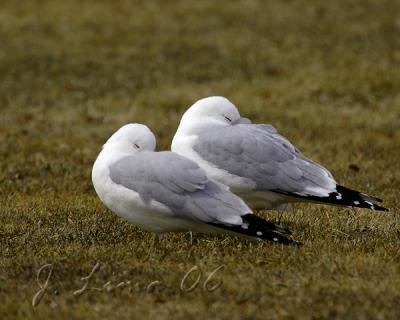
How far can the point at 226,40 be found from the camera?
1517 centimetres

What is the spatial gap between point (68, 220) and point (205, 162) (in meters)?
1.38

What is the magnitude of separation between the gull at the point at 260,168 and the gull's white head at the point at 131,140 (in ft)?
1.47

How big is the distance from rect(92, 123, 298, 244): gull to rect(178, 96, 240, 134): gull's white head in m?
0.74

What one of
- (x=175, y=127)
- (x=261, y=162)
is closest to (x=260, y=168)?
(x=261, y=162)

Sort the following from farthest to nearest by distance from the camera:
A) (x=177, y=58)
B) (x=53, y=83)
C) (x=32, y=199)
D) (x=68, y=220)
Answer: (x=177, y=58)
(x=53, y=83)
(x=32, y=199)
(x=68, y=220)

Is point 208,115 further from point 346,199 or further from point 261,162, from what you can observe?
point 346,199

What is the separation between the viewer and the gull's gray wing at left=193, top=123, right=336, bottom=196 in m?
5.34

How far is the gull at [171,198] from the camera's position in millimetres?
4684

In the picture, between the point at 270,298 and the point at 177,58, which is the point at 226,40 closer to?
the point at 177,58

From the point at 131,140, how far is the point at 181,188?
703mm

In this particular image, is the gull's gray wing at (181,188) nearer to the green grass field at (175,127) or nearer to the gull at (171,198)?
the gull at (171,198)

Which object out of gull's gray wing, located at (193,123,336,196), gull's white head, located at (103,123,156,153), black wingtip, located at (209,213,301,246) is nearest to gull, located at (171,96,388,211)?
gull's gray wing, located at (193,123,336,196)

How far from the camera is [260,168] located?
5.36 m

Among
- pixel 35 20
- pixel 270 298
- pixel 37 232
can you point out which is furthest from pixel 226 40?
pixel 270 298
